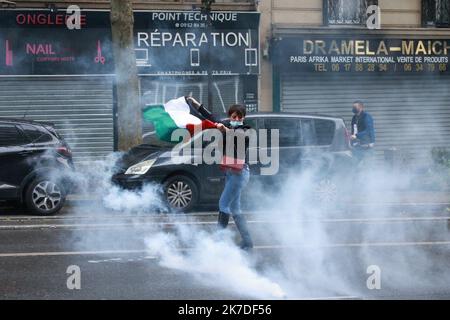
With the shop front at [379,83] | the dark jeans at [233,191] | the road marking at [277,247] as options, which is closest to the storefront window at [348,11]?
the shop front at [379,83]

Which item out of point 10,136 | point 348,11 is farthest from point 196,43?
point 10,136

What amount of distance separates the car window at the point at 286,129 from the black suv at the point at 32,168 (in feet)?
11.6

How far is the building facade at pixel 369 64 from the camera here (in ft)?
64.3

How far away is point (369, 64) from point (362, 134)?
4412 millimetres

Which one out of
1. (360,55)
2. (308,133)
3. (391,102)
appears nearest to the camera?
(308,133)

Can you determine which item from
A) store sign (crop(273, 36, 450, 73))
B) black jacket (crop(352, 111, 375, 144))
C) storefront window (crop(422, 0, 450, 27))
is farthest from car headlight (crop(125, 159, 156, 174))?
storefront window (crop(422, 0, 450, 27))

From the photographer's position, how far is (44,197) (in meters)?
12.6

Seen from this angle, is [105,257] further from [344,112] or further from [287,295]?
[344,112]

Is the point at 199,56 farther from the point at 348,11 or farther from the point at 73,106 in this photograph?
the point at 348,11

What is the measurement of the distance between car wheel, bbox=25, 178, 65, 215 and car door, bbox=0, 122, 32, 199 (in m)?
0.21

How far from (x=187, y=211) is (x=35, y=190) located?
2.45 meters

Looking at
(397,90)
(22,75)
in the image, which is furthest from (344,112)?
(22,75)

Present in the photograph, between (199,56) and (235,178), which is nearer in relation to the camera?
(235,178)

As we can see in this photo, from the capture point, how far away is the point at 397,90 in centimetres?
2086
